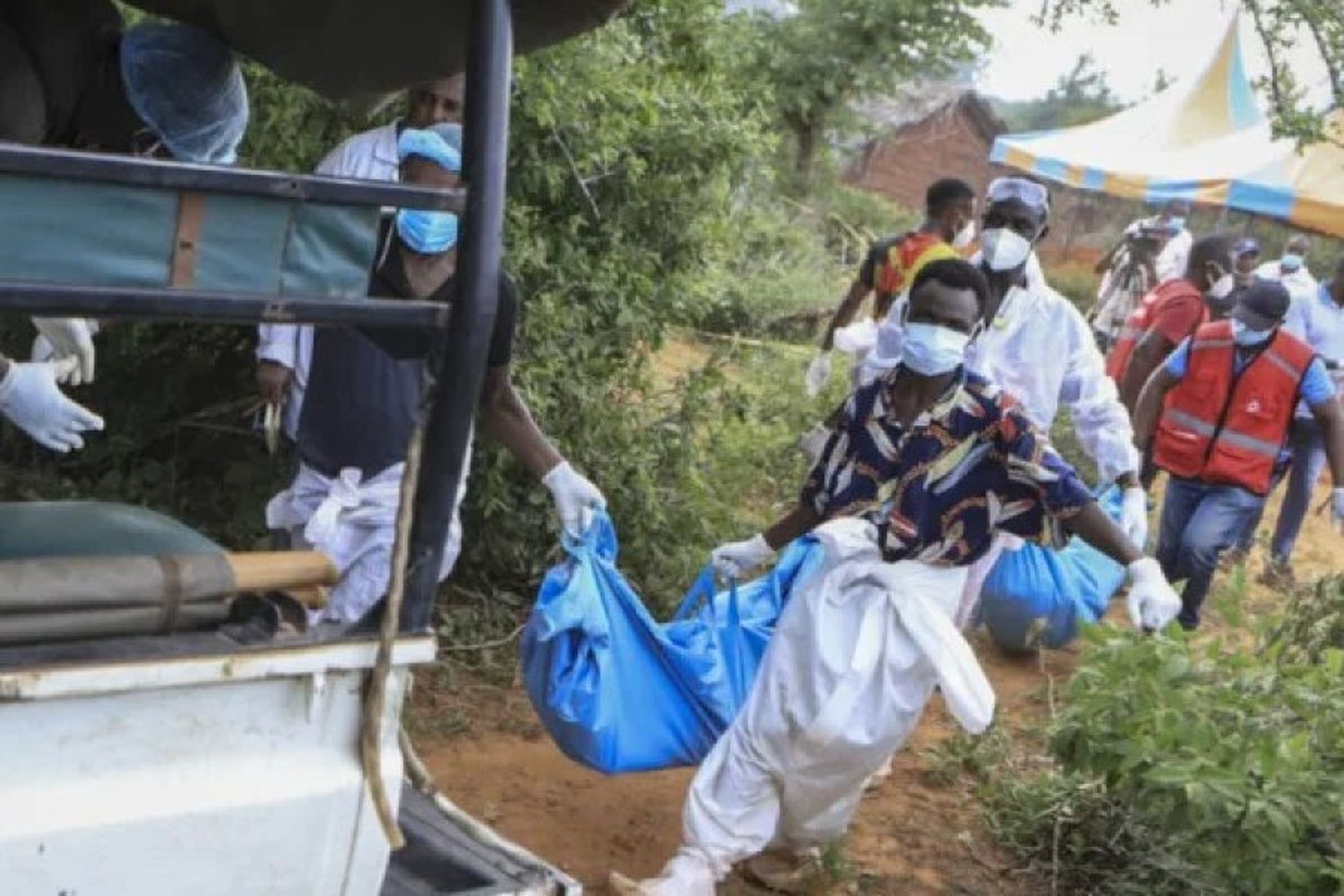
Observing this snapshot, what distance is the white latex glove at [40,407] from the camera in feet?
11.5

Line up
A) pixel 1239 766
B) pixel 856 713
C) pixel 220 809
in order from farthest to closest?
pixel 856 713 < pixel 1239 766 < pixel 220 809

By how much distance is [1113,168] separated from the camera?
1823 cm

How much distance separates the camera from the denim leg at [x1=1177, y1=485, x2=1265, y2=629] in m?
7.33

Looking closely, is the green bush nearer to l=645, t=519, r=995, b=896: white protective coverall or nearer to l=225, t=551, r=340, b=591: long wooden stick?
l=645, t=519, r=995, b=896: white protective coverall

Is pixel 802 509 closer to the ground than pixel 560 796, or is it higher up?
higher up

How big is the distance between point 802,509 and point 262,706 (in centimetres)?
251

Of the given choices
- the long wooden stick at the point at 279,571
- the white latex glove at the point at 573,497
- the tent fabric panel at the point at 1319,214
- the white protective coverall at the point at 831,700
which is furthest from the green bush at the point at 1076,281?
the long wooden stick at the point at 279,571

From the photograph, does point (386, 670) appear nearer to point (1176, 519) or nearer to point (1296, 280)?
point (1176, 519)

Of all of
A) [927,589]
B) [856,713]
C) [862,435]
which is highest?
[862,435]

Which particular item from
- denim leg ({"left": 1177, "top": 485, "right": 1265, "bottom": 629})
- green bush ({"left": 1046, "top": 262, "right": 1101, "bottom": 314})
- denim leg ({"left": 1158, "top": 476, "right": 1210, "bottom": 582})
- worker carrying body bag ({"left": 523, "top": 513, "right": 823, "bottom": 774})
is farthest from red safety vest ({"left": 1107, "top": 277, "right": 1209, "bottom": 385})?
green bush ({"left": 1046, "top": 262, "right": 1101, "bottom": 314})

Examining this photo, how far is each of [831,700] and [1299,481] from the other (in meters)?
6.32

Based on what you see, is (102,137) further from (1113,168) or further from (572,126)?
(1113,168)

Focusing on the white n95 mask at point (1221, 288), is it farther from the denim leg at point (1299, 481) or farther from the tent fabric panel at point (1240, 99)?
the tent fabric panel at point (1240, 99)

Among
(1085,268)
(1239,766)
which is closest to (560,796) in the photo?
(1239,766)
